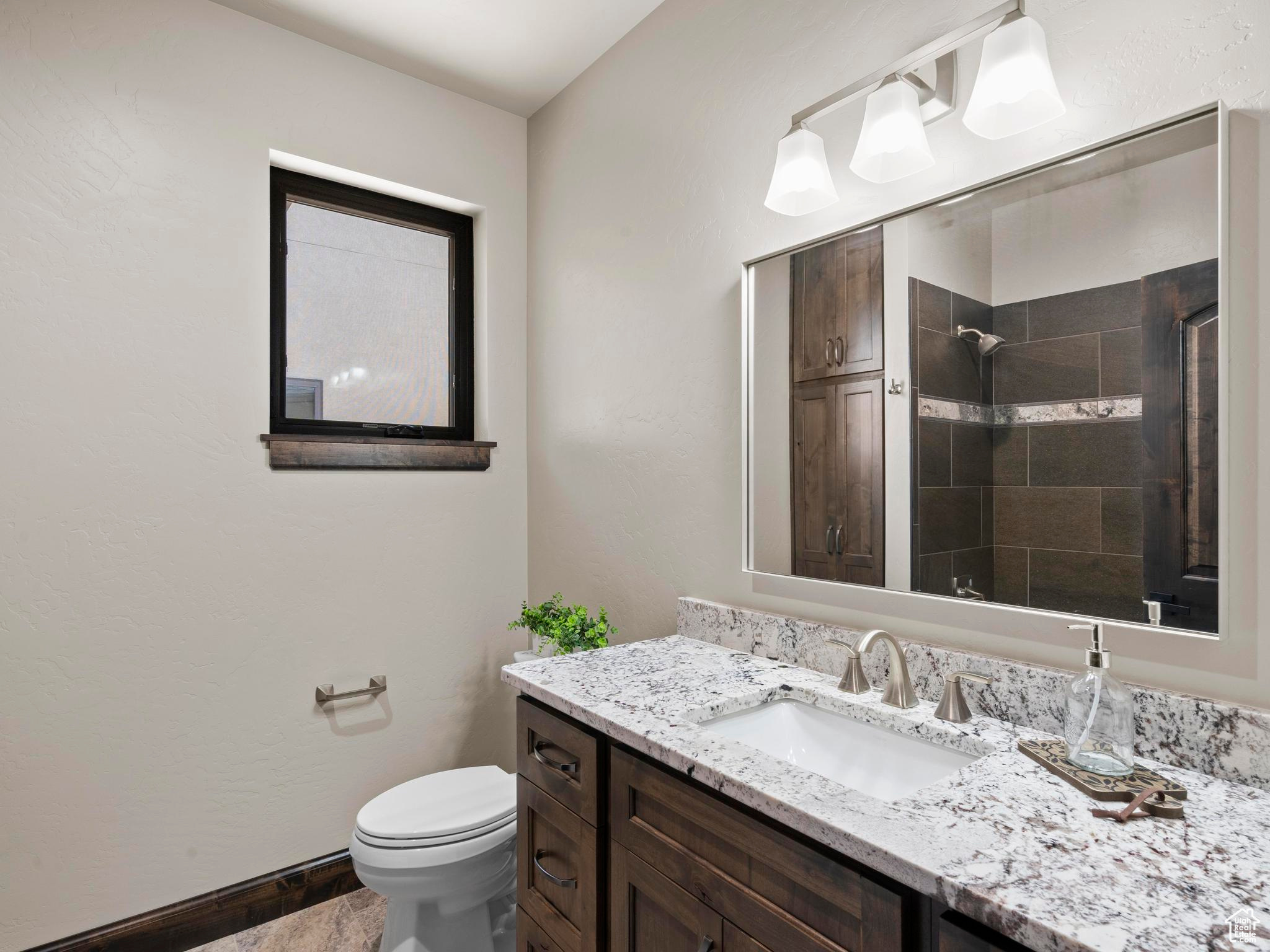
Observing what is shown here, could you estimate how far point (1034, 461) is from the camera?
3.60 ft

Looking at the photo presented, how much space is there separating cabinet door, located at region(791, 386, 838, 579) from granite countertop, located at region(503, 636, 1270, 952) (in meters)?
0.35

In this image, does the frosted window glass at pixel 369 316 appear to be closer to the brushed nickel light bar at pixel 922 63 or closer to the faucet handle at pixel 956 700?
the brushed nickel light bar at pixel 922 63

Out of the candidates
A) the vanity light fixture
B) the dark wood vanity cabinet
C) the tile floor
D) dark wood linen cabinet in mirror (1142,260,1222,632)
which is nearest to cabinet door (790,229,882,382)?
the vanity light fixture

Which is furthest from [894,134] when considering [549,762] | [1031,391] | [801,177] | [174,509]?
[174,509]

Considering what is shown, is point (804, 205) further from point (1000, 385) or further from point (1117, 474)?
point (1117, 474)

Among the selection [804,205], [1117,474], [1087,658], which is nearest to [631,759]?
[1087,658]

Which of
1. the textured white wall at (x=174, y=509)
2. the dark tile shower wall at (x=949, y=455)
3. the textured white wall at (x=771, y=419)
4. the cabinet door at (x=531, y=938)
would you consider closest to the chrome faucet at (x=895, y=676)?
the dark tile shower wall at (x=949, y=455)

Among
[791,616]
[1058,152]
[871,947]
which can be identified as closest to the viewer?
[871,947]

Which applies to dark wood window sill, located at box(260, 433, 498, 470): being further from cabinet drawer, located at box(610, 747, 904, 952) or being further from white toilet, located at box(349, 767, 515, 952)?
cabinet drawer, located at box(610, 747, 904, 952)

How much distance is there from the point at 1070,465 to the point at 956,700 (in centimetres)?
41

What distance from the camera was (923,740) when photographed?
1.10 meters

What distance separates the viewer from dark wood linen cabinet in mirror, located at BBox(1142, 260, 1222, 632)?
3.07 ft

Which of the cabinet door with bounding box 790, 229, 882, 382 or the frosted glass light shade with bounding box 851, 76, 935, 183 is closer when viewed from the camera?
the frosted glass light shade with bounding box 851, 76, 935, 183

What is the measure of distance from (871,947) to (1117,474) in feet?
2.39
